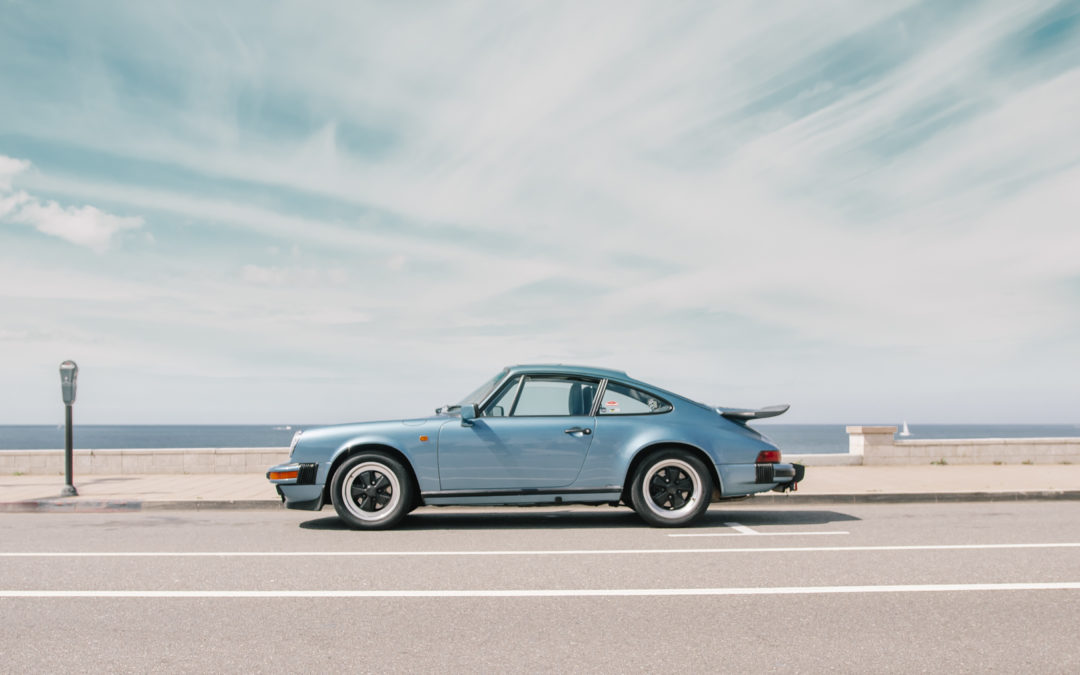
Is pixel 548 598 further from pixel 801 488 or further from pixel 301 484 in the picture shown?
pixel 801 488

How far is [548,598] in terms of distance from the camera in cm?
527

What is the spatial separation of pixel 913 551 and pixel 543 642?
13.3 ft

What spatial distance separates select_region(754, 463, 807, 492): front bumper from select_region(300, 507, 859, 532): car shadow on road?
1.73 ft

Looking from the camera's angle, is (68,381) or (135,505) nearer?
(135,505)

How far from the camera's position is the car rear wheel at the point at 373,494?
8.40 metres

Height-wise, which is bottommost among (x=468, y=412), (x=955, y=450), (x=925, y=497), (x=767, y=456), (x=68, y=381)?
(x=925, y=497)

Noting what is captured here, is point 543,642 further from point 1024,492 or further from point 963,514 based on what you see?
point 1024,492

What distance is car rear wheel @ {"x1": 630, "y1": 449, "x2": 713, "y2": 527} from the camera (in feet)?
27.9

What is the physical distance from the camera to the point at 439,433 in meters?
8.48

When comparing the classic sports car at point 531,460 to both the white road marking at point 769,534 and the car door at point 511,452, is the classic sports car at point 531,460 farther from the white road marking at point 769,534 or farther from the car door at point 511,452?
the white road marking at point 769,534

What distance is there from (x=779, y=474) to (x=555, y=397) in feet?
7.71

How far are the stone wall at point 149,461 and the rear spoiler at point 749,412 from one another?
9608mm

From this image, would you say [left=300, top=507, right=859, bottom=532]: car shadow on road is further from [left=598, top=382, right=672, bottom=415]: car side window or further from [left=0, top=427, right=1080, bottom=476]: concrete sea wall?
[left=0, top=427, right=1080, bottom=476]: concrete sea wall

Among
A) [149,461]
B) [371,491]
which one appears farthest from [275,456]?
[371,491]
